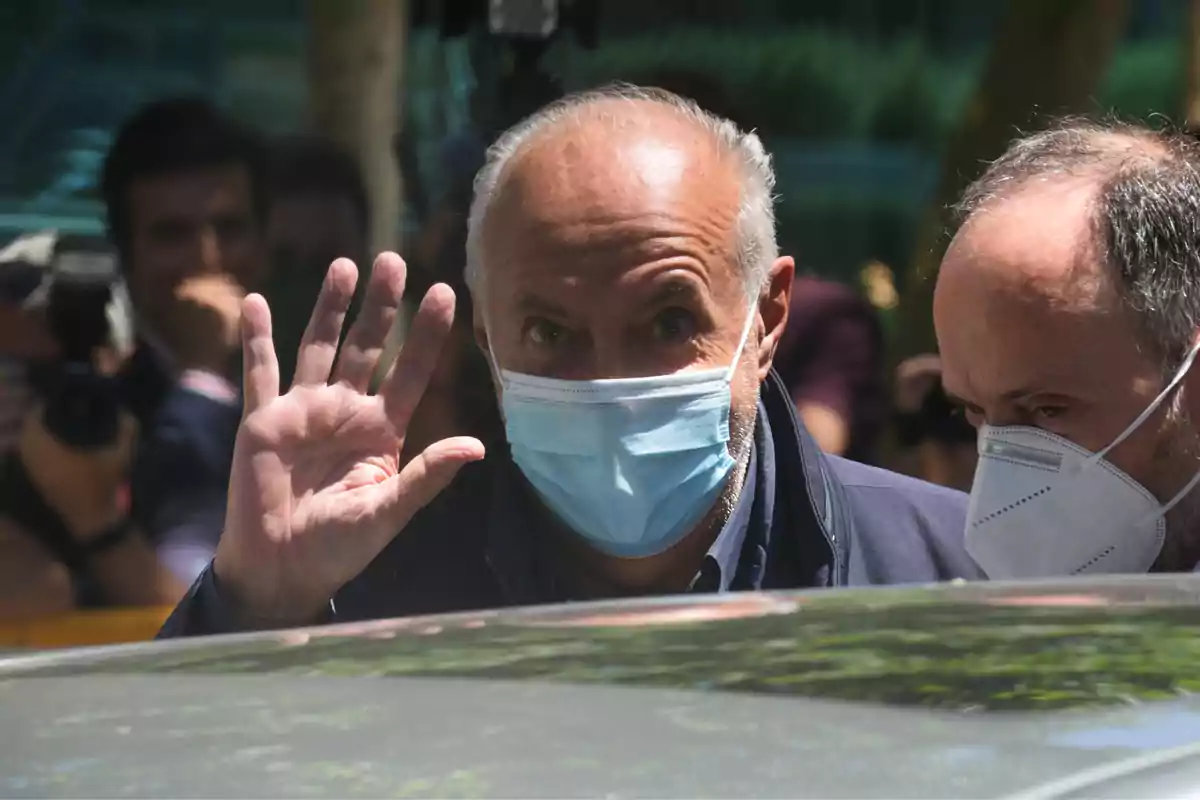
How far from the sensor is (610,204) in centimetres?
292

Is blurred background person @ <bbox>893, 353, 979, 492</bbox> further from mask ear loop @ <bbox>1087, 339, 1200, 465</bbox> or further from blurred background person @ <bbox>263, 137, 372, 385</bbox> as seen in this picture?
mask ear loop @ <bbox>1087, 339, 1200, 465</bbox>

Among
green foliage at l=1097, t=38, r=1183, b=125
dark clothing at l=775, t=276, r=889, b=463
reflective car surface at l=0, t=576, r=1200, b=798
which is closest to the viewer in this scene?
reflective car surface at l=0, t=576, r=1200, b=798

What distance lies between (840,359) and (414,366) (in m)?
1.87

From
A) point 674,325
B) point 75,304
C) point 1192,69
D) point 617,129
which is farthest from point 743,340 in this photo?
point 1192,69

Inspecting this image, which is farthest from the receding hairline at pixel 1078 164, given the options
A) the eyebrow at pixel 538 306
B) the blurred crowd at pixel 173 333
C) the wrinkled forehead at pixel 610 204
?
the blurred crowd at pixel 173 333

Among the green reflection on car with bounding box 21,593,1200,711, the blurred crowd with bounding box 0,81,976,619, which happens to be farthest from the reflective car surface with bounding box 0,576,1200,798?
the blurred crowd with bounding box 0,81,976,619

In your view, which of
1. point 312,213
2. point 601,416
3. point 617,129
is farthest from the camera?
point 312,213

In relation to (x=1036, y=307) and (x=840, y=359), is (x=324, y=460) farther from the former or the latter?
(x=840, y=359)

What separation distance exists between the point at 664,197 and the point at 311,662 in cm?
163

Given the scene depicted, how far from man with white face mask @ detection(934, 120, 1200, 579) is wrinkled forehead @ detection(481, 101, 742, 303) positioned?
423 mm

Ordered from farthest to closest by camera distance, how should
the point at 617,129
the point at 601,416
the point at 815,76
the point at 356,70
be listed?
the point at 815,76, the point at 356,70, the point at 617,129, the point at 601,416

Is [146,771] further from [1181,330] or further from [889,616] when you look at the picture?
[1181,330]

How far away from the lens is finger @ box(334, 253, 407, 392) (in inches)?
102

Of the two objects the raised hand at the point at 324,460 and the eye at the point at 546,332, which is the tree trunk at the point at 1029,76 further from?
the raised hand at the point at 324,460
